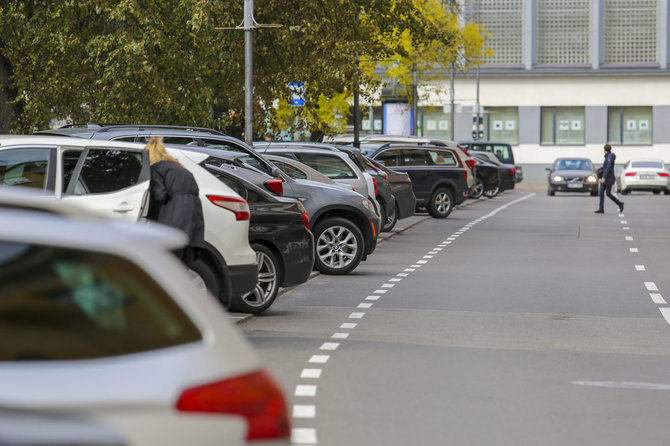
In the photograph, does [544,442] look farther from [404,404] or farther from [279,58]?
[279,58]

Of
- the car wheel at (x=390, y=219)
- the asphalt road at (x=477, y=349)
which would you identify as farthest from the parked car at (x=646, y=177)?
the asphalt road at (x=477, y=349)

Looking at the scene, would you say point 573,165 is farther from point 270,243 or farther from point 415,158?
point 270,243

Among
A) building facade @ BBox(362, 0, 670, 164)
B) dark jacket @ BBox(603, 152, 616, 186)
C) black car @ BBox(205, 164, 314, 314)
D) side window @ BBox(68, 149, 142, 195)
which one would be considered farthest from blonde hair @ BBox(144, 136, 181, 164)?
building facade @ BBox(362, 0, 670, 164)

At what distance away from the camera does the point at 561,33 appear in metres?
82.2

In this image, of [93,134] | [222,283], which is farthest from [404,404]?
[93,134]

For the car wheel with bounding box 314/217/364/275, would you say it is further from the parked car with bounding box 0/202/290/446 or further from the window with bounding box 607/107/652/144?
the window with bounding box 607/107/652/144

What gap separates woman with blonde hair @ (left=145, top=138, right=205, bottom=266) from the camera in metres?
11.1

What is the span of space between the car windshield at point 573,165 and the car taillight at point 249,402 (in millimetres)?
52670

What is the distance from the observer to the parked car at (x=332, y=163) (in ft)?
77.9

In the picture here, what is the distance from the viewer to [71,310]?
10.9ft

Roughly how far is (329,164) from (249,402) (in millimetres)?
20759

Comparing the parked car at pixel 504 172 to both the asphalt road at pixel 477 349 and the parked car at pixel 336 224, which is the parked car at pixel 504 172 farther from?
the parked car at pixel 336 224

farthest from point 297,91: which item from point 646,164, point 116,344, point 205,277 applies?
point 646,164

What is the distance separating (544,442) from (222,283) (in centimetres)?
534
